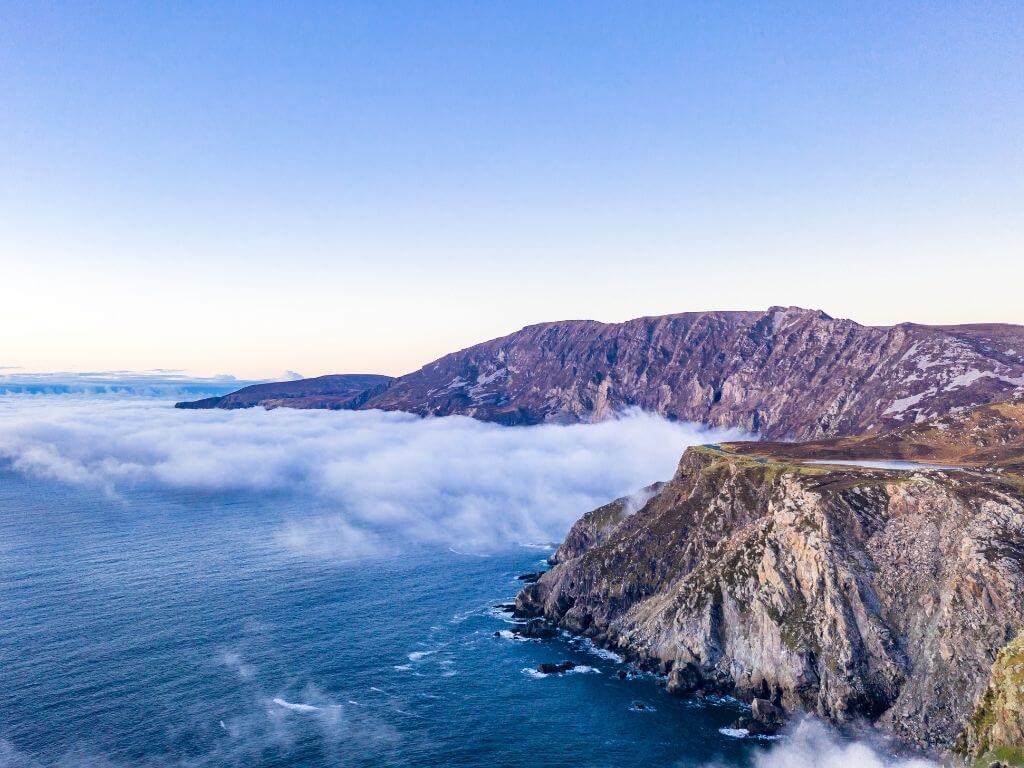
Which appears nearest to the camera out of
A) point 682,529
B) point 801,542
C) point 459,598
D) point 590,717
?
point 590,717

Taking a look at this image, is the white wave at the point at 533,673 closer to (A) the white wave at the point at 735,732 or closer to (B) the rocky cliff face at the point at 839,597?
(B) the rocky cliff face at the point at 839,597

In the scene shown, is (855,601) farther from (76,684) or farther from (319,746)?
(76,684)

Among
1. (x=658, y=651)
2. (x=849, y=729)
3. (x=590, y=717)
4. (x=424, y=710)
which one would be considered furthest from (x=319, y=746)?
(x=849, y=729)

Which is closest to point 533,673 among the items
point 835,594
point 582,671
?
point 582,671

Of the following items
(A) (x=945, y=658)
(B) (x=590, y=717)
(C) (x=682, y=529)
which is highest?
(C) (x=682, y=529)

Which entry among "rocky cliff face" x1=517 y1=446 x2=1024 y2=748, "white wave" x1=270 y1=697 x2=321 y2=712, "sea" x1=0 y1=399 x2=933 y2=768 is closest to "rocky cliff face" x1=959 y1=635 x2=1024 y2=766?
"rocky cliff face" x1=517 y1=446 x2=1024 y2=748

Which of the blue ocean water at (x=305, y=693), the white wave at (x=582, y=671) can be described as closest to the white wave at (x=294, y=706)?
the blue ocean water at (x=305, y=693)
